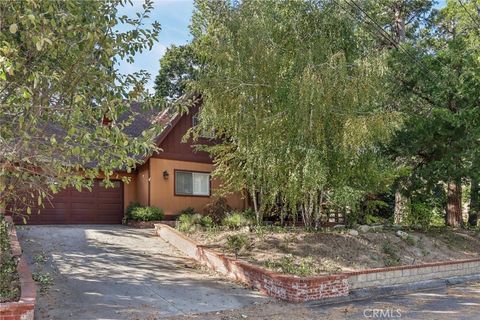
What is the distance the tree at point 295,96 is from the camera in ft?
30.1

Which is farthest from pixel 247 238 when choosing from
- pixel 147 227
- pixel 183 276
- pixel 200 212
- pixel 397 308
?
pixel 200 212

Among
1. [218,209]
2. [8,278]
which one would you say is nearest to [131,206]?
[218,209]

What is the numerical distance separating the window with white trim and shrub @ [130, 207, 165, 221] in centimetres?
139

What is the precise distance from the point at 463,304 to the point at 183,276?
529 cm

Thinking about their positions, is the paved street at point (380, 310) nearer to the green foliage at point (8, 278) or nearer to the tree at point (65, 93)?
the green foliage at point (8, 278)

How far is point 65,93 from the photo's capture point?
500 cm

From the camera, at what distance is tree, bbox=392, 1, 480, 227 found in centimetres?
1250

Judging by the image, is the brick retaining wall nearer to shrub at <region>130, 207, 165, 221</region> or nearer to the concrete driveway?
the concrete driveway

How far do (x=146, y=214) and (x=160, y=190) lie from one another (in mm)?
1288

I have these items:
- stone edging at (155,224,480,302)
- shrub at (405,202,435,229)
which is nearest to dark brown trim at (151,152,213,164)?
stone edging at (155,224,480,302)

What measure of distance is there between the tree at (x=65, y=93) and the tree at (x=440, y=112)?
33.0ft

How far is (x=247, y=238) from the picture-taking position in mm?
10391

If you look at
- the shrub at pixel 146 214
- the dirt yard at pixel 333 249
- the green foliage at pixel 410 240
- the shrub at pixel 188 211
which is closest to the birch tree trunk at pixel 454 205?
the dirt yard at pixel 333 249

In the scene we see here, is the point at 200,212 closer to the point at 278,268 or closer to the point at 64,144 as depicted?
the point at 278,268
